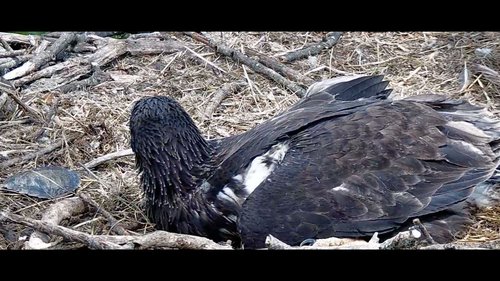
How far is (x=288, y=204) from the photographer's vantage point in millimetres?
3766

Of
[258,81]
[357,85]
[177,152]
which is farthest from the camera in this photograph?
[258,81]

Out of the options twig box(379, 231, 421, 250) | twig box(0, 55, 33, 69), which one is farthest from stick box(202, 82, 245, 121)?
twig box(379, 231, 421, 250)

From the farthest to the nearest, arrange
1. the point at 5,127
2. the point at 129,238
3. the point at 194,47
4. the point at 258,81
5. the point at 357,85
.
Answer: the point at 194,47 < the point at 258,81 < the point at 5,127 < the point at 357,85 < the point at 129,238

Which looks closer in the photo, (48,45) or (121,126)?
(121,126)

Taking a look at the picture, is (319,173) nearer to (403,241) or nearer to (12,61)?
(403,241)

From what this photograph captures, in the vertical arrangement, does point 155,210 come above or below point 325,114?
below

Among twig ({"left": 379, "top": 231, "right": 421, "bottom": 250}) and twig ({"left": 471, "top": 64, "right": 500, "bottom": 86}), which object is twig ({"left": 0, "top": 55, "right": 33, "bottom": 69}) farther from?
twig ({"left": 379, "top": 231, "right": 421, "bottom": 250})

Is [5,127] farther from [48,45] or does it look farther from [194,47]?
[194,47]

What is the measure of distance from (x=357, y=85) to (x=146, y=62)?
212cm

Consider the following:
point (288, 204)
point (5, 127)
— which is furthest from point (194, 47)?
point (288, 204)

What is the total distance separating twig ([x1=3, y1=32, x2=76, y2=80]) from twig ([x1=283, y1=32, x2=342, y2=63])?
1719 millimetres

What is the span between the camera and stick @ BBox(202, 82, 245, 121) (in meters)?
5.58

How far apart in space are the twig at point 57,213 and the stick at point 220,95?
1300mm

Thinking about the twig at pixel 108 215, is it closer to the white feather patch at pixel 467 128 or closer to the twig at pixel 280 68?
the white feather patch at pixel 467 128
